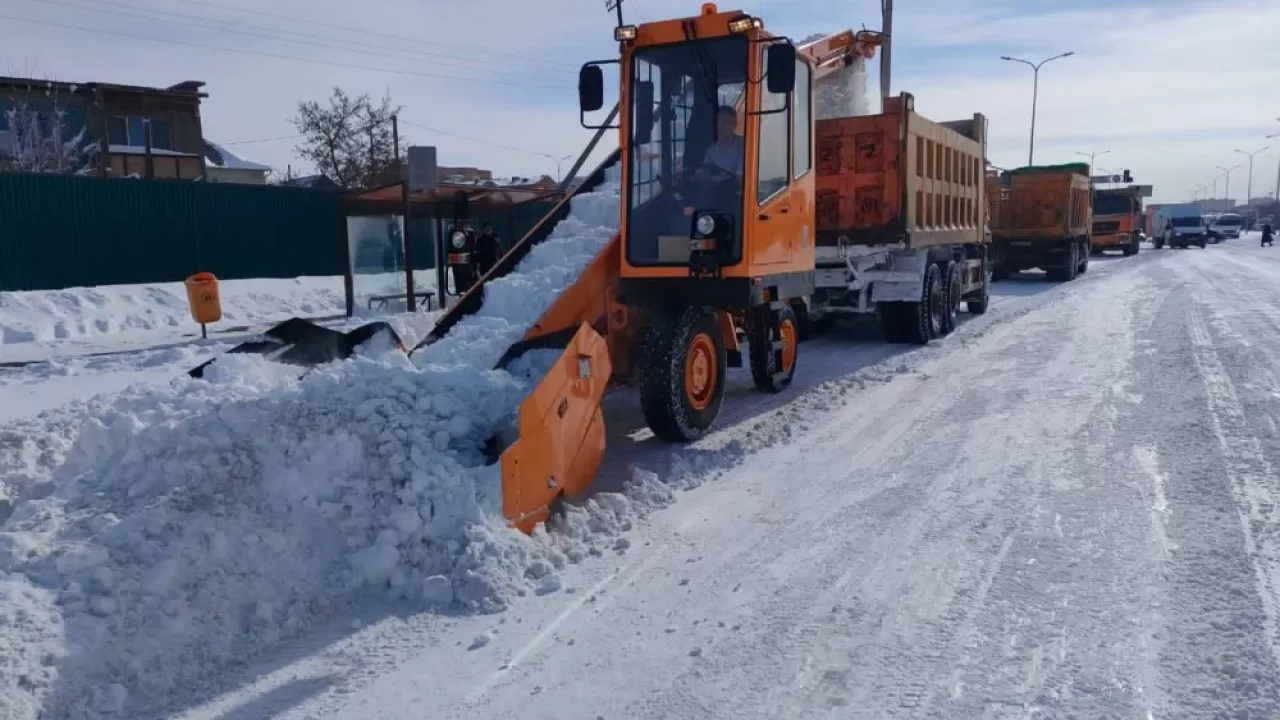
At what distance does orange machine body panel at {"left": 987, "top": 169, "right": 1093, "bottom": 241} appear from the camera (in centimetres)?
2394

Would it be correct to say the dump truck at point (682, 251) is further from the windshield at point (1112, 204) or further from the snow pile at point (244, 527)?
the windshield at point (1112, 204)

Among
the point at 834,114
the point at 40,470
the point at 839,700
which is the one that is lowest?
the point at 839,700

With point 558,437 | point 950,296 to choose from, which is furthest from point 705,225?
point 950,296

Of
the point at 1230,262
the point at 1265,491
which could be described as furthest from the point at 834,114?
the point at 1230,262

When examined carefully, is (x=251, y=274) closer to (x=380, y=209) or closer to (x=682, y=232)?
(x=380, y=209)

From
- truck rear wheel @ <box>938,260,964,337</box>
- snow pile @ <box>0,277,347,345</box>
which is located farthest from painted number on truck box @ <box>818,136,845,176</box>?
snow pile @ <box>0,277,347,345</box>

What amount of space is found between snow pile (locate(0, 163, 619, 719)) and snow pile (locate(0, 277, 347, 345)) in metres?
9.74

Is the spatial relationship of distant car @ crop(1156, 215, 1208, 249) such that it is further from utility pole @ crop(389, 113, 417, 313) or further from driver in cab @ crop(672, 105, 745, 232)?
driver in cab @ crop(672, 105, 745, 232)

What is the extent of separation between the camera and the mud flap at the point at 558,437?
16.0 feet

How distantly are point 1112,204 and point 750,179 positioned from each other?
3524 centimetres

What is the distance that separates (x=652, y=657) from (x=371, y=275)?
13698 mm

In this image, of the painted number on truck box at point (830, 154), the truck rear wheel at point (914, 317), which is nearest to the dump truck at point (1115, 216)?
the truck rear wheel at point (914, 317)

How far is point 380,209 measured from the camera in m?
15.4

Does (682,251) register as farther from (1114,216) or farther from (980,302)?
(1114,216)
